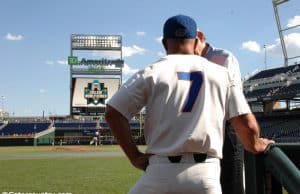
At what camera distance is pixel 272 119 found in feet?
126

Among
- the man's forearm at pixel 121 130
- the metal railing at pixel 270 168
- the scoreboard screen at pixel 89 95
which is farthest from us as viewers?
the scoreboard screen at pixel 89 95

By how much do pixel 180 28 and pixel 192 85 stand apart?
0.30 m

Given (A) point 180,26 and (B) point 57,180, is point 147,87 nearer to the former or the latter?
(A) point 180,26

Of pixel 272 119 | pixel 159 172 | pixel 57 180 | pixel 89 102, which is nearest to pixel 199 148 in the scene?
pixel 159 172

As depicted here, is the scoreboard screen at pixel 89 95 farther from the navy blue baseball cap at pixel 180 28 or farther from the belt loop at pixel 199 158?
the belt loop at pixel 199 158

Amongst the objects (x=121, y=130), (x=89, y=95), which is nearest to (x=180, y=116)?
(x=121, y=130)

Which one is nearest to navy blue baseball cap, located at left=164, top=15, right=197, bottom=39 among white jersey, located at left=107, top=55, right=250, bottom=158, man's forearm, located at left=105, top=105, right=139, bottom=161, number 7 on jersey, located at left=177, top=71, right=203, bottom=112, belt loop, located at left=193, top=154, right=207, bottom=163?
white jersey, located at left=107, top=55, right=250, bottom=158

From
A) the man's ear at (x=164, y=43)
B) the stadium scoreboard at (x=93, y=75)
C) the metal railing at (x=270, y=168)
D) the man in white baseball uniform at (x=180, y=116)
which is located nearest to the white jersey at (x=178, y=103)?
the man in white baseball uniform at (x=180, y=116)

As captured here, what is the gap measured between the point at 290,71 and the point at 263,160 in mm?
42078

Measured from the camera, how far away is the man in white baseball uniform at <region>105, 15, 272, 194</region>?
8.17ft

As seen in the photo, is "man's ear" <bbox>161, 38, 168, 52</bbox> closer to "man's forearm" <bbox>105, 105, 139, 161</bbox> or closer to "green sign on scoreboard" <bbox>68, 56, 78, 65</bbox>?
"man's forearm" <bbox>105, 105, 139, 161</bbox>

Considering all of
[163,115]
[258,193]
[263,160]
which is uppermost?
[163,115]

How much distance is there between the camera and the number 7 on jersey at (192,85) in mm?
2533

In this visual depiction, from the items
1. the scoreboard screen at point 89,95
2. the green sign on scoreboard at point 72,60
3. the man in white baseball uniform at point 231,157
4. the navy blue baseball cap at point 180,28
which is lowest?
the man in white baseball uniform at point 231,157
